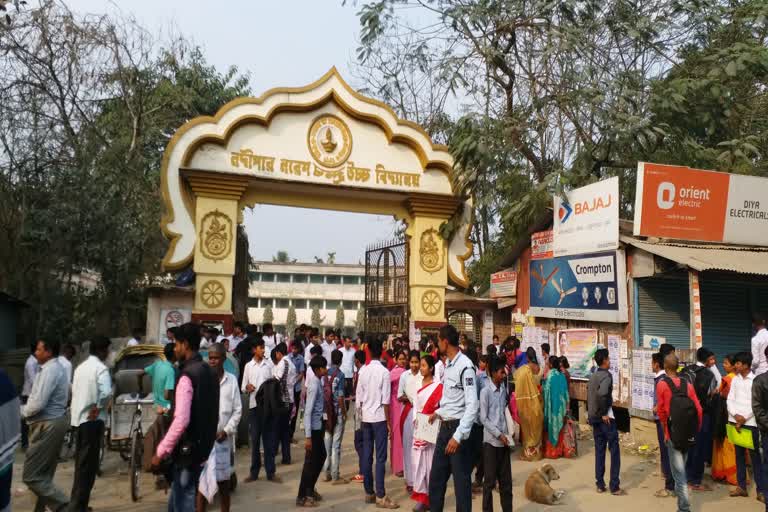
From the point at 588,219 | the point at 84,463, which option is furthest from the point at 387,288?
the point at 84,463

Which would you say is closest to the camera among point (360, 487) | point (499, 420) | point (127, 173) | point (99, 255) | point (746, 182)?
point (499, 420)

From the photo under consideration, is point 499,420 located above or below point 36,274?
below

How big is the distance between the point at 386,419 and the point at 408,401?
40cm

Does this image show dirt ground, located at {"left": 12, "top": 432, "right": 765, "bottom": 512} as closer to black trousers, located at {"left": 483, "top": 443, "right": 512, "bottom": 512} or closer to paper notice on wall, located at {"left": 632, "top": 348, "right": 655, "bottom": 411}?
black trousers, located at {"left": 483, "top": 443, "right": 512, "bottom": 512}

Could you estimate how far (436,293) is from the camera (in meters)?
15.2

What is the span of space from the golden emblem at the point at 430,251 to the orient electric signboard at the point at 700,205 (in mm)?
4860

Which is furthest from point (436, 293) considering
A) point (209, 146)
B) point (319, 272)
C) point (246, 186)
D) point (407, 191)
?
point (319, 272)

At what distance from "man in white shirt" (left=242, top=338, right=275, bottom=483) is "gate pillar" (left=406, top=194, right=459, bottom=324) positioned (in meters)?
6.81

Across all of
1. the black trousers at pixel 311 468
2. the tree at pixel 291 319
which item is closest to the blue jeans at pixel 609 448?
the black trousers at pixel 311 468

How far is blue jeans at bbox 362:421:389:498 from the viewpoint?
24.1 ft

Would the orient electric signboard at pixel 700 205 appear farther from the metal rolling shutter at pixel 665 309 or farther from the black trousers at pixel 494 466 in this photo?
the black trousers at pixel 494 466

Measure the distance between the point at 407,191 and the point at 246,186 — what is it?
3.49m

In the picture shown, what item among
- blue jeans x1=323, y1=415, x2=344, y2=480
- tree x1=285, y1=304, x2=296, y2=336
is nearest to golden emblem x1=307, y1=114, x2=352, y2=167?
blue jeans x1=323, y1=415, x2=344, y2=480

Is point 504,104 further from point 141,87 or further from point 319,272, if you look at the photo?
point 319,272
